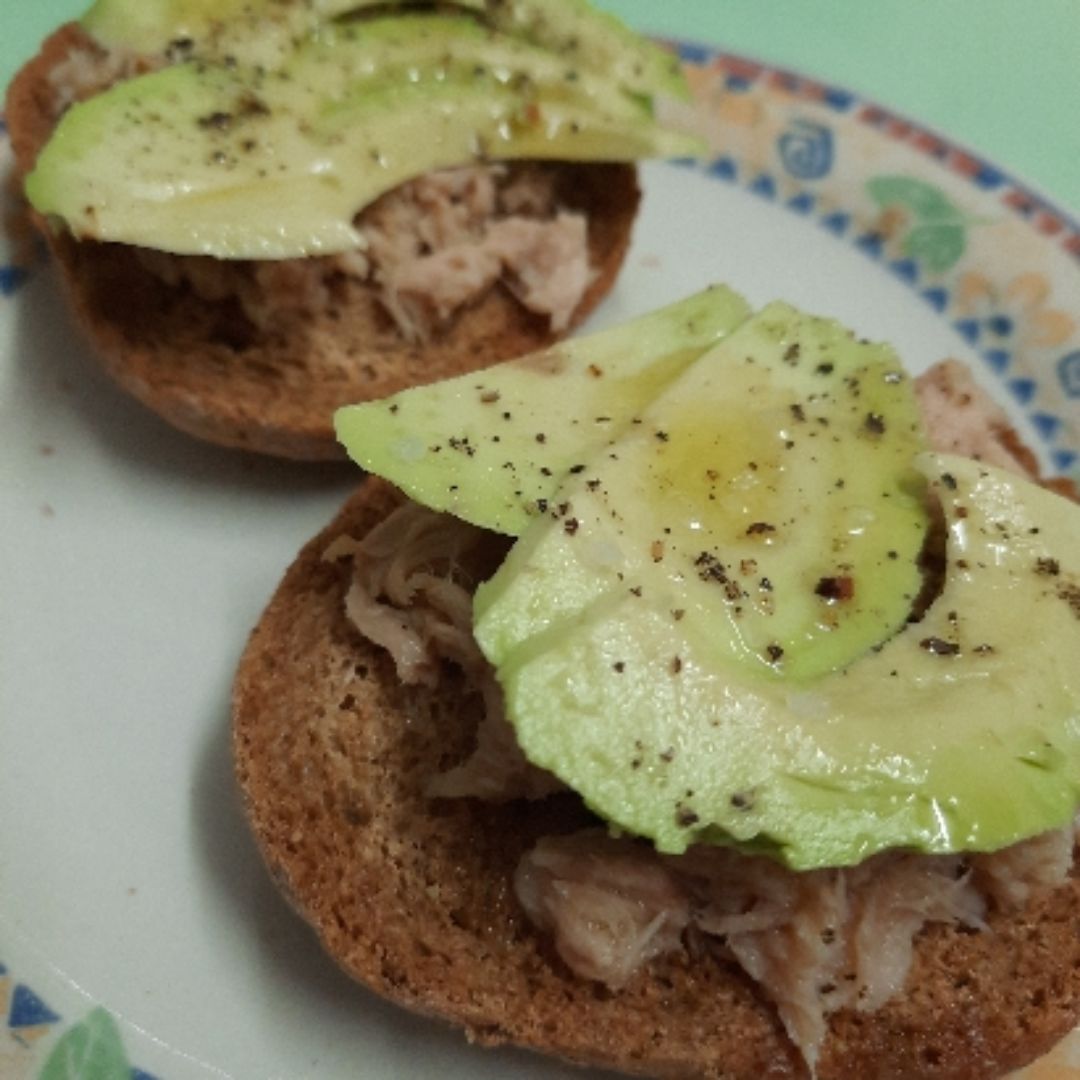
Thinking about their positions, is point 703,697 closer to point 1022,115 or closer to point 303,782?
point 303,782

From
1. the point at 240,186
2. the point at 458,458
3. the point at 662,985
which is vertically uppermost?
the point at 240,186

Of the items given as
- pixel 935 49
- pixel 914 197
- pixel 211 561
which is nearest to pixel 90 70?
pixel 211 561

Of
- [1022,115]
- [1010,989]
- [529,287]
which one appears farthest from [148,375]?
[1022,115]

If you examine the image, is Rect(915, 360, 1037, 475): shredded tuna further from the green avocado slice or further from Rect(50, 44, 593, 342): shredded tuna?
Rect(50, 44, 593, 342): shredded tuna

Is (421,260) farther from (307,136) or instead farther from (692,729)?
→ (692,729)

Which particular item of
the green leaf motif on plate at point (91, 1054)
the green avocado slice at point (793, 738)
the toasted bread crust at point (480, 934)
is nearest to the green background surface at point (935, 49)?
the green avocado slice at point (793, 738)
